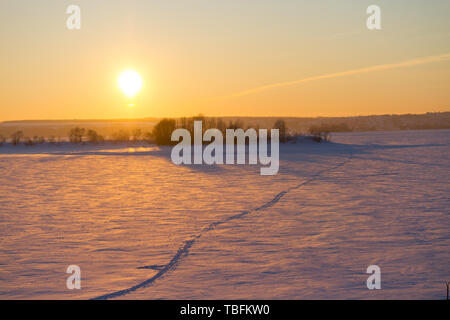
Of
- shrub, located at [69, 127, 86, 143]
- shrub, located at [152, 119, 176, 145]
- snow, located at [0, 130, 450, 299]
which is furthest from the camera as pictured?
shrub, located at [69, 127, 86, 143]

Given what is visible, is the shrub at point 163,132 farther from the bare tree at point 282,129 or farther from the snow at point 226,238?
the snow at point 226,238

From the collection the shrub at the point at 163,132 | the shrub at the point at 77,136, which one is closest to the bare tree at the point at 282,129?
the shrub at the point at 163,132

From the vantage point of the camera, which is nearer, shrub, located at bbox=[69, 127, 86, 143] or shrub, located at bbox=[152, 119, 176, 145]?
shrub, located at bbox=[152, 119, 176, 145]

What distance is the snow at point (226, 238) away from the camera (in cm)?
440

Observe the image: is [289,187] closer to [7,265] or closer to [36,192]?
[36,192]

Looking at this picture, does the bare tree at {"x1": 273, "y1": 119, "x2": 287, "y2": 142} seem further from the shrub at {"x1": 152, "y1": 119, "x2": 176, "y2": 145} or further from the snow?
the snow

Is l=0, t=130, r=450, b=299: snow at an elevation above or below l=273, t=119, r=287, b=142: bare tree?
below

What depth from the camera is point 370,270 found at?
476 centimetres

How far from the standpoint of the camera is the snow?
14.4 ft

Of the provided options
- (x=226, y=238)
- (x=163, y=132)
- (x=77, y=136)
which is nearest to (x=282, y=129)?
(x=163, y=132)

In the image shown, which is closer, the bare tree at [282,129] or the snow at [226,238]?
the snow at [226,238]

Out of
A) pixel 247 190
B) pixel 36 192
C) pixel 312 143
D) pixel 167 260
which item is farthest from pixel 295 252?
pixel 312 143

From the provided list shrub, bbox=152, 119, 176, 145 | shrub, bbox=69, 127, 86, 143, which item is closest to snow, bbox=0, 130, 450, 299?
shrub, bbox=152, 119, 176, 145

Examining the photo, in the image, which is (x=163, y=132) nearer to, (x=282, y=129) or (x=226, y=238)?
(x=282, y=129)
